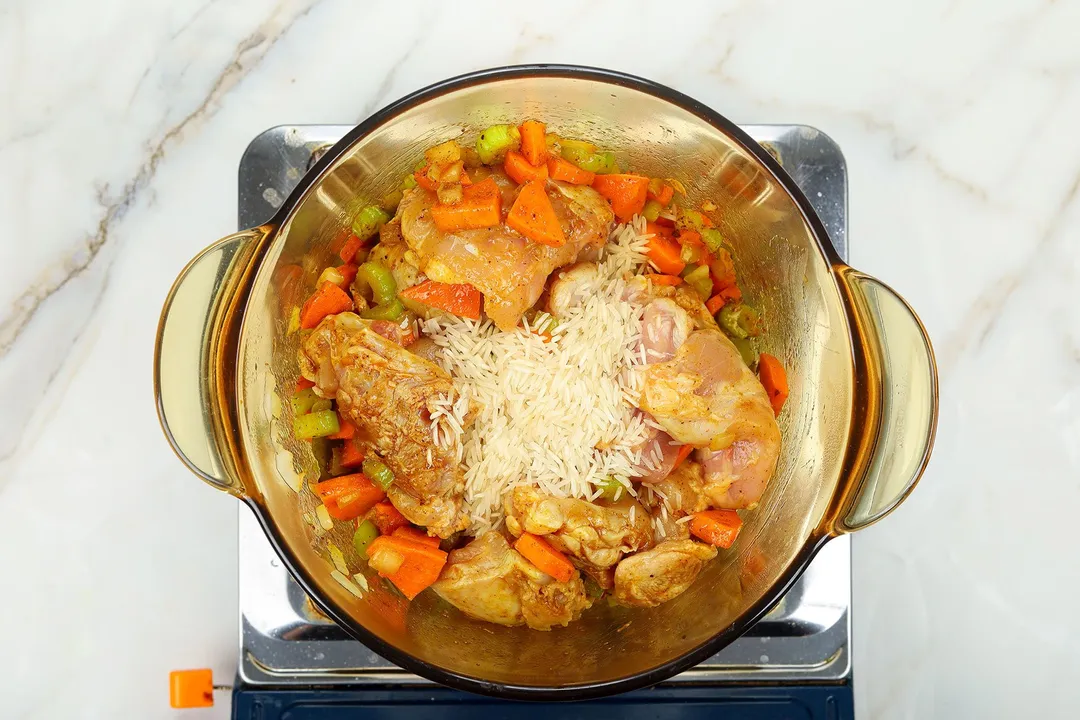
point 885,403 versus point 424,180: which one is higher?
point 424,180

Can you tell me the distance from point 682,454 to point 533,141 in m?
0.72

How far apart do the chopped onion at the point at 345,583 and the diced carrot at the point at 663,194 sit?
1.03 m

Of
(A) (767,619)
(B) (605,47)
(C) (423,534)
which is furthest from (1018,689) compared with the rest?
(B) (605,47)

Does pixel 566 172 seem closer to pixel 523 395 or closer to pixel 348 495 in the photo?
pixel 523 395

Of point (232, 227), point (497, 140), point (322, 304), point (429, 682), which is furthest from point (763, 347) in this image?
point (232, 227)

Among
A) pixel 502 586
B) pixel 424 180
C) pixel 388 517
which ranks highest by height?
pixel 424 180

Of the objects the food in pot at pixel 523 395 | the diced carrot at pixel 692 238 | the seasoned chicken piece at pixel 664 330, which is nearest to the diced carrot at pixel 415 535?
the food in pot at pixel 523 395

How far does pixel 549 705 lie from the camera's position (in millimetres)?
1906

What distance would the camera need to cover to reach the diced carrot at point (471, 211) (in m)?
1.58

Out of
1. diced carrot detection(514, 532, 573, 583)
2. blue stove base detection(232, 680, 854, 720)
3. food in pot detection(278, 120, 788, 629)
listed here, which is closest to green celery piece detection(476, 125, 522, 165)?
food in pot detection(278, 120, 788, 629)

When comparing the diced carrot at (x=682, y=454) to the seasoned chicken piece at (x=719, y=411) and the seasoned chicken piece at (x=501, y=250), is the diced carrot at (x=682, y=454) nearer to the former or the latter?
the seasoned chicken piece at (x=719, y=411)

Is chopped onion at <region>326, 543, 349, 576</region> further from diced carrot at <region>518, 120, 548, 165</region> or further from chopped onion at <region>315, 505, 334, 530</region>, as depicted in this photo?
diced carrot at <region>518, 120, 548, 165</region>

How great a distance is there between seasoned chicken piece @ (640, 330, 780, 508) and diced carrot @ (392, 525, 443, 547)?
20.4 inches

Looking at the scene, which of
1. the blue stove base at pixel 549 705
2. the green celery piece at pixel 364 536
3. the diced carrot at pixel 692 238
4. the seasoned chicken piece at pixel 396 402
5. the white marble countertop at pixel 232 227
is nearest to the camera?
the seasoned chicken piece at pixel 396 402
